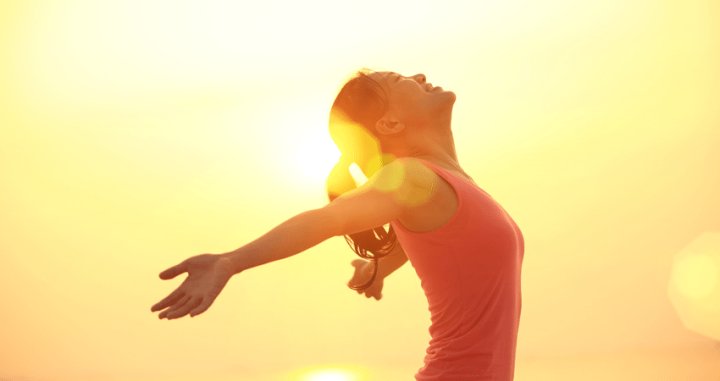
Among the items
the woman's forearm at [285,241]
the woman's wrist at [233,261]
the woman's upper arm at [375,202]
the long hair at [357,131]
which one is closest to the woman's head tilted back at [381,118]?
the long hair at [357,131]

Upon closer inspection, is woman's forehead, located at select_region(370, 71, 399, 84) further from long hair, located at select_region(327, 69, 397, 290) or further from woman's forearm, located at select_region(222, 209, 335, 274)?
woman's forearm, located at select_region(222, 209, 335, 274)

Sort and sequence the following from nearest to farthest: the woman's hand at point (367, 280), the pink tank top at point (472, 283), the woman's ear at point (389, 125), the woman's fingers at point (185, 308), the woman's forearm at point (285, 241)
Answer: the woman's fingers at point (185, 308) < the woman's forearm at point (285, 241) < the pink tank top at point (472, 283) < the woman's ear at point (389, 125) < the woman's hand at point (367, 280)

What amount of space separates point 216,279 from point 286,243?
0.16 m

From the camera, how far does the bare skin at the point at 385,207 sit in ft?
5.16

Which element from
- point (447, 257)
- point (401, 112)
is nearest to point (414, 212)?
point (447, 257)

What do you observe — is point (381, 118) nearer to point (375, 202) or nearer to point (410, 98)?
point (410, 98)

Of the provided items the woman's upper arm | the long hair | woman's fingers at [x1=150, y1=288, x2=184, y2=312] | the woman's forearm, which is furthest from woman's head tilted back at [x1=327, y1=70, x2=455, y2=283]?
woman's fingers at [x1=150, y1=288, x2=184, y2=312]

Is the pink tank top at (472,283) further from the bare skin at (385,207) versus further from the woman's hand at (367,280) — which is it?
the woman's hand at (367,280)

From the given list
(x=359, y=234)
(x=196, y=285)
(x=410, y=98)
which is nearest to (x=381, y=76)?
(x=410, y=98)

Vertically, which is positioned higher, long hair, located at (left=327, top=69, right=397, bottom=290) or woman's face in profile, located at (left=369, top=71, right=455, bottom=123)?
woman's face in profile, located at (left=369, top=71, right=455, bottom=123)

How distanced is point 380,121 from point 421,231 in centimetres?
43

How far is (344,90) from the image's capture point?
7.78 ft

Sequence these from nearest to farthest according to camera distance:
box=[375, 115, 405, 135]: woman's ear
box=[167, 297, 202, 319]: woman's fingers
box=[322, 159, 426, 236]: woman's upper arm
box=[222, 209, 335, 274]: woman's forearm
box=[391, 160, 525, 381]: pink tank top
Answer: box=[167, 297, 202, 319]: woman's fingers
box=[222, 209, 335, 274]: woman's forearm
box=[322, 159, 426, 236]: woman's upper arm
box=[391, 160, 525, 381]: pink tank top
box=[375, 115, 405, 135]: woman's ear

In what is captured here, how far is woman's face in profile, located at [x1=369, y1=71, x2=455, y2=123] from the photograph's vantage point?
2.37 meters
